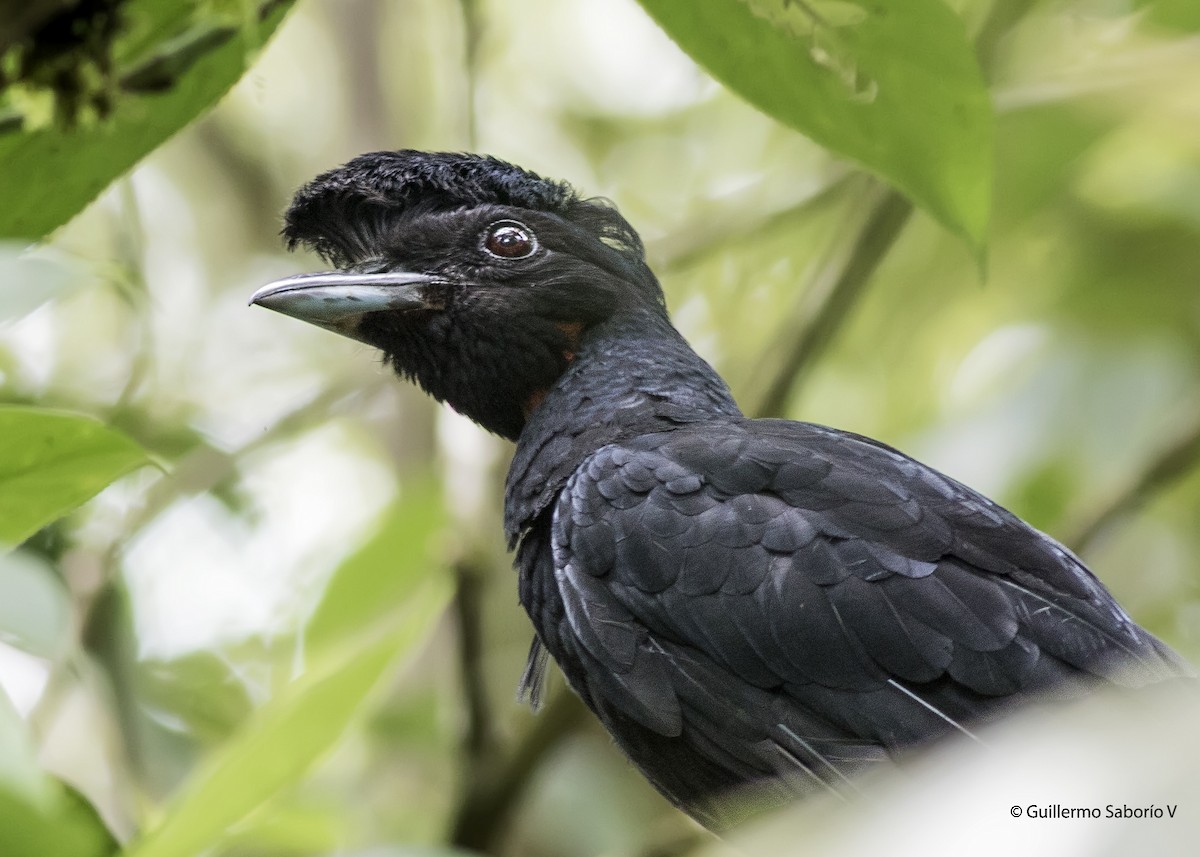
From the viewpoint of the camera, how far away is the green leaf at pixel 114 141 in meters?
1.86

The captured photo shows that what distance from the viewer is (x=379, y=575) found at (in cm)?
366

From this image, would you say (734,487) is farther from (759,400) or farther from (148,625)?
(148,625)

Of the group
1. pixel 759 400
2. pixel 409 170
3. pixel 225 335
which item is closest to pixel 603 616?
pixel 409 170

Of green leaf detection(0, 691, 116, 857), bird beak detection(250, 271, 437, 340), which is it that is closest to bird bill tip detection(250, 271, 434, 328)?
bird beak detection(250, 271, 437, 340)

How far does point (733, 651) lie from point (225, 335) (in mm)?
3960

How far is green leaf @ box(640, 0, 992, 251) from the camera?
184cm

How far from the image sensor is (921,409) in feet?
17.4

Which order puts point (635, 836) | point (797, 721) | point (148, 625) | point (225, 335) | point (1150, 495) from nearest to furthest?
point (797, 721) < point (1150, 495) < point (635, 836) < point (148, 625) < point (225, 335)

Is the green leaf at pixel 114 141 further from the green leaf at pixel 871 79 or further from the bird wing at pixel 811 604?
the bird wing at pixel 811 604

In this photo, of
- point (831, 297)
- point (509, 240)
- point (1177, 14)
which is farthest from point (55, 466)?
point (1177, 14)

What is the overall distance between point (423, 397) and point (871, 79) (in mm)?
3589

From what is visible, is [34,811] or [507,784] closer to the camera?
[34,811]

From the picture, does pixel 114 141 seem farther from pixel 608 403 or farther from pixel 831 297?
pixel 831 297

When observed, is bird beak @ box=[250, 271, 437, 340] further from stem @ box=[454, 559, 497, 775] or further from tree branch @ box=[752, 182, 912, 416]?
tree branch @ box=[752, 182, 912, 416]
